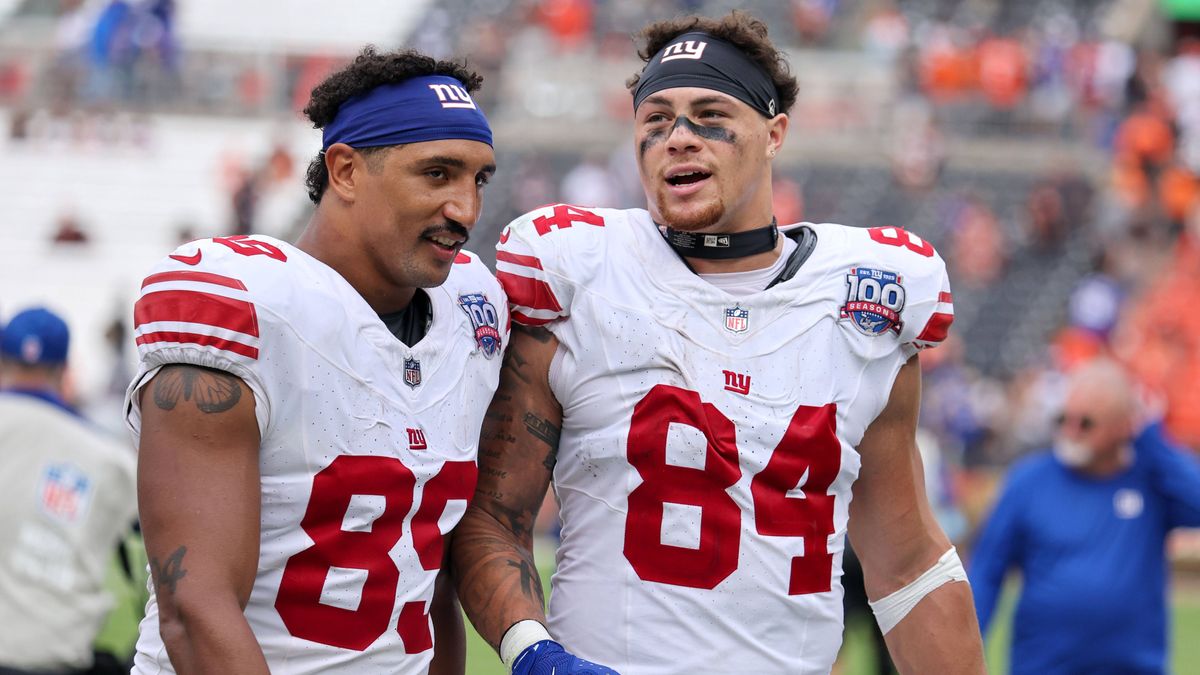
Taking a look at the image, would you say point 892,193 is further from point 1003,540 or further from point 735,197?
point 735,197

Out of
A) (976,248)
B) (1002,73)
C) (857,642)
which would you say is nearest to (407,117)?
(857,642)

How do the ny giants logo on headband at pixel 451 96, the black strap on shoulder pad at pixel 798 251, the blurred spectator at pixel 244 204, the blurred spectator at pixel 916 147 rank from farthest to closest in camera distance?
the blurred spectator at pixel 916 147 → the blurred spectator at pixel 244 204 → the black strap on shoulder pad at pixel 798 251 → the ny giants logo on headband at pixel 451 96

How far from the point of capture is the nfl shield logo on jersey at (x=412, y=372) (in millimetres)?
3184

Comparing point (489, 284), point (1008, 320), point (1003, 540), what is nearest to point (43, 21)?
point (1008, 320)

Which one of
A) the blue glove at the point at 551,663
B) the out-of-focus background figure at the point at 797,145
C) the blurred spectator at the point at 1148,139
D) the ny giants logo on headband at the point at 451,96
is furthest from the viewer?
the blurred spectator at the point at 1148,139

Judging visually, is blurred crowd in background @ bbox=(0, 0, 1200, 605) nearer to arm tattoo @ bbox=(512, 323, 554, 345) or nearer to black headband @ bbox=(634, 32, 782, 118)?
black headband @ bbox=(634, 32, 782, 118)

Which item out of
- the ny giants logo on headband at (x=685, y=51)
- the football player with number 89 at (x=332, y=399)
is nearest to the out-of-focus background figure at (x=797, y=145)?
the ny giants logo on headband at (x=685, y=51)

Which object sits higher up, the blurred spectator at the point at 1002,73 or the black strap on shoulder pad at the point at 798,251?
the blurred spectator at the point at 1002,73

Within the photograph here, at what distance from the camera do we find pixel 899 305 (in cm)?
355

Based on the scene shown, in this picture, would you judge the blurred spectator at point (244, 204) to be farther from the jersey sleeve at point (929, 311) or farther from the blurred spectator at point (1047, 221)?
the jersey sleeve at point (929, 311)

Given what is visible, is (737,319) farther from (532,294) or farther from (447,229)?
(447,229)

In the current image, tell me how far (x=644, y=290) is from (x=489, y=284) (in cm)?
32

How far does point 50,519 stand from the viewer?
531 cm

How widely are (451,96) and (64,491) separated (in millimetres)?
2628
